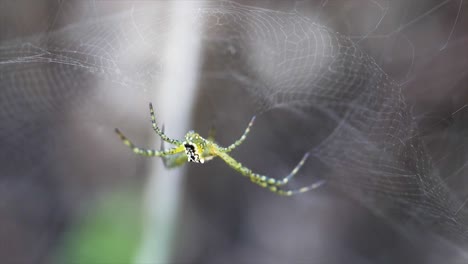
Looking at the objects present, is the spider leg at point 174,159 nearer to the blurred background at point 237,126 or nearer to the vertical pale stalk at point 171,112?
the blurred background at point 237,126

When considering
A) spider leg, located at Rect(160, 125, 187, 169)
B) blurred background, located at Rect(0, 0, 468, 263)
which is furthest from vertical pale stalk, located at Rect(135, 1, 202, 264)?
spider leg, located at Rect(160, 125, 187, 169)

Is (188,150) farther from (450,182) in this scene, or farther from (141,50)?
(141,50)

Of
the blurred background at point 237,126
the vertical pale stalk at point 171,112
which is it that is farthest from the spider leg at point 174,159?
the vertical pale stalk at point 171,112

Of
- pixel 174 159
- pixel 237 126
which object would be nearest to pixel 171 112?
pixel 237 126

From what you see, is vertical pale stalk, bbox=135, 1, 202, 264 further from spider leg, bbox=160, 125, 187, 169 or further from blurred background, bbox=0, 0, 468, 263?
spider leg, bbox=160, 125, 187, 169

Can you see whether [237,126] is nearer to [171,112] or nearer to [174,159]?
[171,112]

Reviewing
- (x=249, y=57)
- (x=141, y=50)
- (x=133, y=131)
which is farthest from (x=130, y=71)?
(x=133, y=131)

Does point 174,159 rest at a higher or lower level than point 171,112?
lower

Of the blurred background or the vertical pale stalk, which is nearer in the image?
the blurred background
